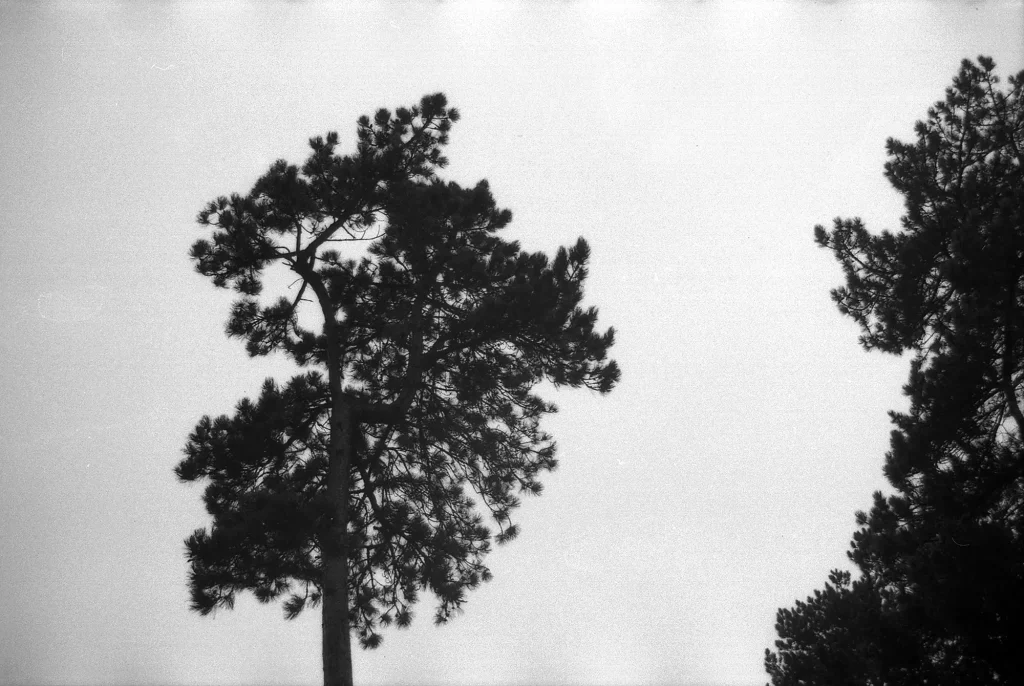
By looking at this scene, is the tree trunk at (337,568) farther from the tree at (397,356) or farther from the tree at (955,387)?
the tree at (955,387)

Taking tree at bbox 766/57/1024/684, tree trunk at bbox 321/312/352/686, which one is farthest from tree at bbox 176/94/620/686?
tree at bbox 766/57/1024/684

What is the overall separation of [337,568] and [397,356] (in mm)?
3333

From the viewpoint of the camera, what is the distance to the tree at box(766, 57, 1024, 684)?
829 centimetres

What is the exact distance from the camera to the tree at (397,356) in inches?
345

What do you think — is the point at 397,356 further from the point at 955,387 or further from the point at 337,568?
the point at 955,387

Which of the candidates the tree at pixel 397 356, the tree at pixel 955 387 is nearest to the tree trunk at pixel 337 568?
the tree at pixel 397 356

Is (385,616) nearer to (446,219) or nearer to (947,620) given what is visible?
(446,219)

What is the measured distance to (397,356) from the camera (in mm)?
9820

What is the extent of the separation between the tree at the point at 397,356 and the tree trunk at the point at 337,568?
0.14 ft

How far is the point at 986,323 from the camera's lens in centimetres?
883

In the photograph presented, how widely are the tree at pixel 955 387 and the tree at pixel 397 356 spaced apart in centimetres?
496

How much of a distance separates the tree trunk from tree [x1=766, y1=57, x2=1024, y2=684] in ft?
25.1

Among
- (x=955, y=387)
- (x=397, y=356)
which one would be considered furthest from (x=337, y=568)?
(x=955, y=387)

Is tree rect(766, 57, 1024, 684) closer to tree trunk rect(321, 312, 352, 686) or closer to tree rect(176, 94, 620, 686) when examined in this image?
tree rect(176, 94, 620, 686)
